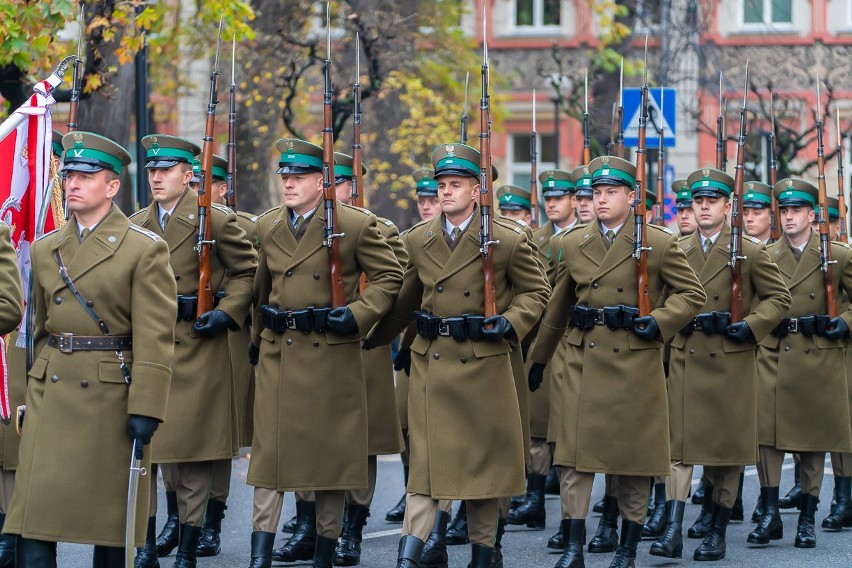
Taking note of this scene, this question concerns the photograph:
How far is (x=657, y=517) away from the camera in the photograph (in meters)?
11.3

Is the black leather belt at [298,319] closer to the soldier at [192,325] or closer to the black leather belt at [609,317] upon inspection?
the soldier at [192,325]

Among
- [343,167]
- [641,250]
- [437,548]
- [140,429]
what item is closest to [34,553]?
[140,429]

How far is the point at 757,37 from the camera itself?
31312 millimetres

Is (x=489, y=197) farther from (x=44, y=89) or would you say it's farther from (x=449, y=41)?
(x=449, y=41)

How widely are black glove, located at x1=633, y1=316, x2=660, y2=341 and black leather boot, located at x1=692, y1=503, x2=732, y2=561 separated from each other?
1.53 m

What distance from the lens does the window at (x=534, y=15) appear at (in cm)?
3219

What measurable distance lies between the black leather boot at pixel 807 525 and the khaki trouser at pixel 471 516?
2801mm

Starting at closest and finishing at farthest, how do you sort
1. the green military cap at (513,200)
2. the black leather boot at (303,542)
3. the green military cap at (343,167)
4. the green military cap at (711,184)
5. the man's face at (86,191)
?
the man's face at (86,191), the black leather boot at (303,542), the green military cap at (711,184), the green military cap at (343,167), the green military cap at (513,200)

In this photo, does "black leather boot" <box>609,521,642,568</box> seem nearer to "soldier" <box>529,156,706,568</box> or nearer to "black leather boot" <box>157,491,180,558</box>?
"soldier" <box>529,156,706,568</box>

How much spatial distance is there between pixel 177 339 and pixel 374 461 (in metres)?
1.50

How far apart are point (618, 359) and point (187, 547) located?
8.21ft

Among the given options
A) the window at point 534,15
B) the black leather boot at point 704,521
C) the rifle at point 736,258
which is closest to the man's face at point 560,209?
the rifle at point 736,258

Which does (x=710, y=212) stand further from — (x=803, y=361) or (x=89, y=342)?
(x=89, y=342)

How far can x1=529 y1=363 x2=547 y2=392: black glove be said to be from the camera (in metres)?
9.59
